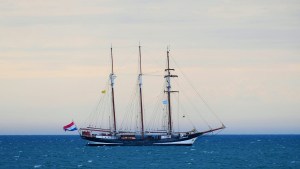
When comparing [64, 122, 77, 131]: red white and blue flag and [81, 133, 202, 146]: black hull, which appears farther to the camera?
[81, 133, 202, 146]: black hull

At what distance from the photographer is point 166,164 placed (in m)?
93.2

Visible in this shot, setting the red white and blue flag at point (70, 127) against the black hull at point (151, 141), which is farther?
the black hull at point (151, 141)

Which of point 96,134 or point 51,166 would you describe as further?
point 96,134

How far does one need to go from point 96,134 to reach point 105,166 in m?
48.0

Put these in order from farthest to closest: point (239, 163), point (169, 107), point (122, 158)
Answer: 1. point (169, 107)
2. point (122, 158)
3. point (239, 163)

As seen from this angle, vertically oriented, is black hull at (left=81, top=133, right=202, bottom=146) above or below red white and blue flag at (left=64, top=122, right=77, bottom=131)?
below

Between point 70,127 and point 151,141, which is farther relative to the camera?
point 151,141

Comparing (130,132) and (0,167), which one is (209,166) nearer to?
(0,167)

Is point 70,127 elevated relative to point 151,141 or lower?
elevated

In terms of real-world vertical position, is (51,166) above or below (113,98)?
below

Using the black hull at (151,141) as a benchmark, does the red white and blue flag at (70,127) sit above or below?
above

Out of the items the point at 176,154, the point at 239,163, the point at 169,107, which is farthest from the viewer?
the point at 169,107

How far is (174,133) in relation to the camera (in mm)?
134000

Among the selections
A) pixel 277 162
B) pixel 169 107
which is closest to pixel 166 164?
pixel 277 162
